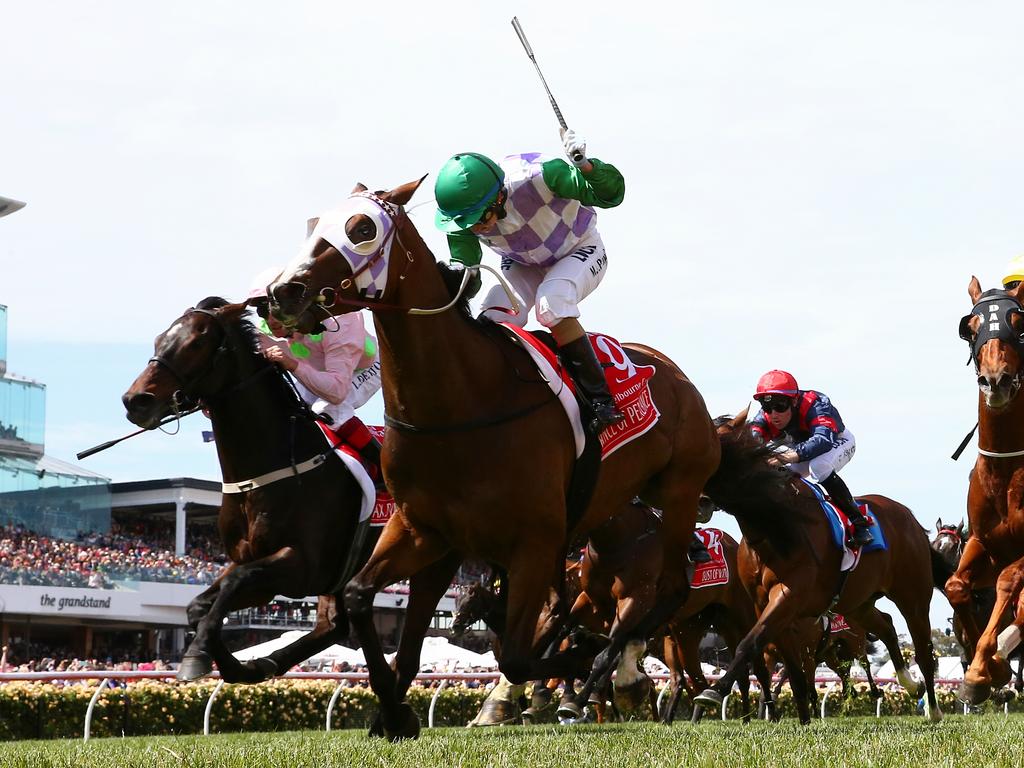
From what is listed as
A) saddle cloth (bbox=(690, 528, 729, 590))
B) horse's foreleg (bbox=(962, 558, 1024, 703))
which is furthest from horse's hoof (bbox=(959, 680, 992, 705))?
saddle cloth (bbox=(690, 528, 729, 590))

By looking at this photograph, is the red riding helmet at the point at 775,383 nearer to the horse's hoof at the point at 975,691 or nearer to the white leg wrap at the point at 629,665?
the white leg wrap at the point at 629,665

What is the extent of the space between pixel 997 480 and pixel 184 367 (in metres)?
3.87

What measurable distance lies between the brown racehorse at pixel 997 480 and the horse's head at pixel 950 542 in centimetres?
580

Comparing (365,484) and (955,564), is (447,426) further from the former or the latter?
(955,564)

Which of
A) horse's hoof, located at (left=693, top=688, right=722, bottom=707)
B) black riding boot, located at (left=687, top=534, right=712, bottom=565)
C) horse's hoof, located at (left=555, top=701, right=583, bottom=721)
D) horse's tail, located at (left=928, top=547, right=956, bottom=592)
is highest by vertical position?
black riding boot, located at (left=687, top=534, right=712, bottom=565)

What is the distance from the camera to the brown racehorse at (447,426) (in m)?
4.77

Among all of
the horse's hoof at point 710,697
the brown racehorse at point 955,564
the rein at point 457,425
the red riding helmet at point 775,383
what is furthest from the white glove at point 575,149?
the brown racehorse at point 955,564

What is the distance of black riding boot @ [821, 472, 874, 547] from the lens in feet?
31.1

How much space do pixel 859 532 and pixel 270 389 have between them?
15.7 ft

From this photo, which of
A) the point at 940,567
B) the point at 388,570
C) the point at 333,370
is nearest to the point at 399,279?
the point at 388,570

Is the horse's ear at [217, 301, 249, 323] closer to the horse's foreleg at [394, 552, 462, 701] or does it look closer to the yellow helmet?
the horse's foreleg at [394, 552, 462, 701]

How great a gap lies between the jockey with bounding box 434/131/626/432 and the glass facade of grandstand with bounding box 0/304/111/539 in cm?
2796

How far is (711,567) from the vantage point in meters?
11.0

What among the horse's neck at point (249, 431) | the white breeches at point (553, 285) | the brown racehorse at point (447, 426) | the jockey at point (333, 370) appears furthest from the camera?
the jockey at point (333, 370)
